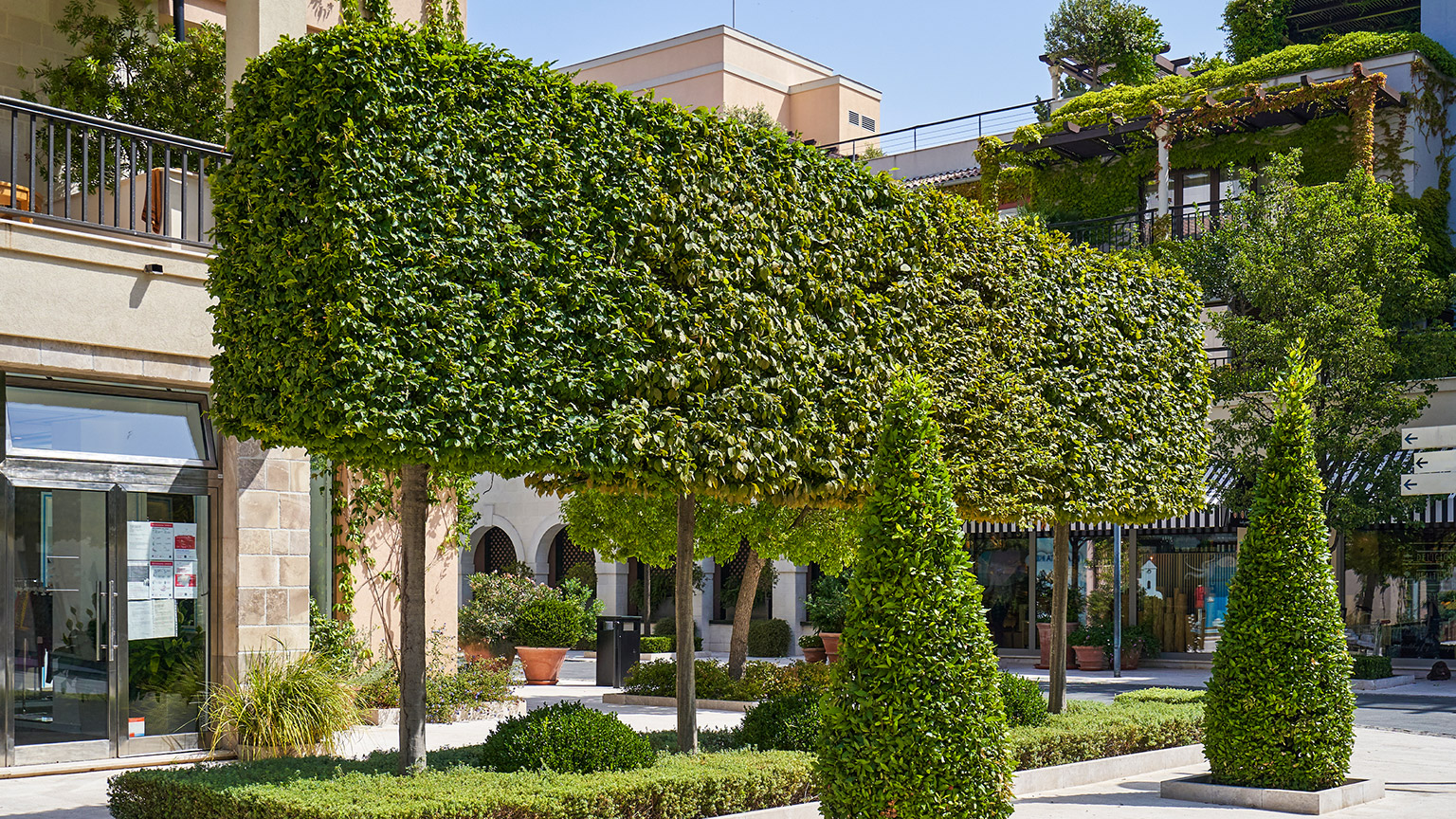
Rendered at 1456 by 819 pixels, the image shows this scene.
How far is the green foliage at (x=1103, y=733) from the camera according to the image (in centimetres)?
1253

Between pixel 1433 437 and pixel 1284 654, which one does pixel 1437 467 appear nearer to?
pixel 1433 437

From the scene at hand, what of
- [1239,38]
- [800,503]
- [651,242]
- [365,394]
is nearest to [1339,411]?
[1239,38]

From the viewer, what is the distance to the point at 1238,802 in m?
11.3

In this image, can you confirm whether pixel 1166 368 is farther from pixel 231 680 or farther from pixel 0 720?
pixel 0 720

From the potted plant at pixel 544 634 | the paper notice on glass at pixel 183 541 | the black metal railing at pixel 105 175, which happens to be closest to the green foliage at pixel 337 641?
the paper notice on glass at pixel 183 541

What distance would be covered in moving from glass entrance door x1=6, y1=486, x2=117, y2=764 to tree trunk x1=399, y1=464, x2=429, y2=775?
4982 millimetres

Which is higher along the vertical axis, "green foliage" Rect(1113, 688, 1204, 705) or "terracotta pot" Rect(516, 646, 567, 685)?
"green foliage" Rect(1113, 688, 1204, 705)

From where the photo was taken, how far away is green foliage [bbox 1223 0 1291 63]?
115 ft

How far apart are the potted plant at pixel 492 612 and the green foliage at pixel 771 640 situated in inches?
335

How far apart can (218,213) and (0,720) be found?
583 centimetres

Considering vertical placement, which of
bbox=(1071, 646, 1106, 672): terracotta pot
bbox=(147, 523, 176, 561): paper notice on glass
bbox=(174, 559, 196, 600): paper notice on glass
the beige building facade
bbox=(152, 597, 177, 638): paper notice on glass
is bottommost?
bbox=(1071, 646, 1106, 672): terracotta pot

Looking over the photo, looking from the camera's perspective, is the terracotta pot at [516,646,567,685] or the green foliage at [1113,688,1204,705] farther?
the terracotta pot at [516,646,567,685]

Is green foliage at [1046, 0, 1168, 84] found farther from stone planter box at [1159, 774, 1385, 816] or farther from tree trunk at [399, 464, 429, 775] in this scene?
tree trunk at [399, 464, 429, 775]

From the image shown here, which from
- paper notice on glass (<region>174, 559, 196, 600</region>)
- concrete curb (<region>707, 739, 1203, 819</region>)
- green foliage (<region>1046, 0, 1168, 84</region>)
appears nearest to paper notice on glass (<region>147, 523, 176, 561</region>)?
paper notice on glass (<region>174, 559, 196, 600</region>)
